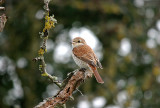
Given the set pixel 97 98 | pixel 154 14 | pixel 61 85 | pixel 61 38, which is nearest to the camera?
pixel 61 85

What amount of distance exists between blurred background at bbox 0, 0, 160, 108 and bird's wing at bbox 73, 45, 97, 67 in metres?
1.56

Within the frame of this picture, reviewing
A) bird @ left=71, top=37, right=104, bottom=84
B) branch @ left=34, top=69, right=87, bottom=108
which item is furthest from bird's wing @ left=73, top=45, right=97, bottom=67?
branch @ left=34, top=69, right=87, bottom=108

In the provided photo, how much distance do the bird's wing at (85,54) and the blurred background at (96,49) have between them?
156 centimetres

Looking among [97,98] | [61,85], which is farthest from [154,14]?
[61,85]

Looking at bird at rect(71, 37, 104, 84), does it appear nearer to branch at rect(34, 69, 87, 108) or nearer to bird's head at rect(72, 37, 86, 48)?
bird's head at rect(72, 37, 86, 48)

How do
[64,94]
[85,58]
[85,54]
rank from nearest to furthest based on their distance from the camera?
[64,94] < [85,58] < [85,54]

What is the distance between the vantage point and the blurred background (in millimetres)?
7055

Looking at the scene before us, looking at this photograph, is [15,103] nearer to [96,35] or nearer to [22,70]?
[22,70]

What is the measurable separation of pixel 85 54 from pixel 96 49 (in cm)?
287

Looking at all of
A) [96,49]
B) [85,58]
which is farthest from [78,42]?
[96,49]

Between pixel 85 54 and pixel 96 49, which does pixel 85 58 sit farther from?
pixel 96 49

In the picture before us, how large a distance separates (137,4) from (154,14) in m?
0.71

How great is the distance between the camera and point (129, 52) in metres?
8.22

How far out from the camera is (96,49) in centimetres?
788
